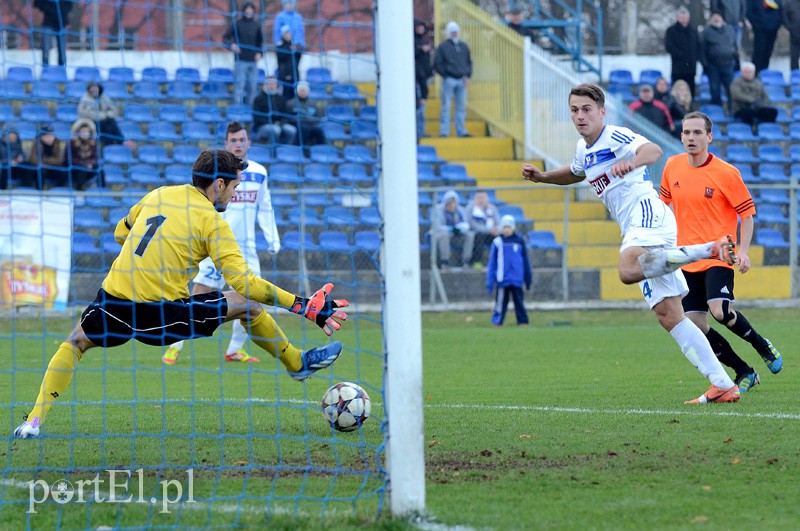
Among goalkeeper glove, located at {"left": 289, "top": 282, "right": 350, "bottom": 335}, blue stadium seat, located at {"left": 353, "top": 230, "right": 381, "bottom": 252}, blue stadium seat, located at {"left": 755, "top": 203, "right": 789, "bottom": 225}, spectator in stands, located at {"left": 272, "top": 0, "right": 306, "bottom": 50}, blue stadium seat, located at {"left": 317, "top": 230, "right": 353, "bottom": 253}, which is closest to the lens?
goalkeeper glove, located at {"left": 289, "top": 282, "right": 350, "bottom": 335}

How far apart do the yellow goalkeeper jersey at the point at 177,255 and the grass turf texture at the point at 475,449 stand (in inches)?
18.9

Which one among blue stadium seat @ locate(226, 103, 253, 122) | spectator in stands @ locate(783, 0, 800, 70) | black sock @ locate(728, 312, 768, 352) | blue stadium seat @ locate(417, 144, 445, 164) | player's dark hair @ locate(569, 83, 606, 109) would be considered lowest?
black sock @ locate(728, 312, 768, 352)

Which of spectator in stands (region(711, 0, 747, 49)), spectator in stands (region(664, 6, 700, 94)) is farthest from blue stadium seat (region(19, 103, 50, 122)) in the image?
Result: spectator in stands (region(711, 0, 747, 49))

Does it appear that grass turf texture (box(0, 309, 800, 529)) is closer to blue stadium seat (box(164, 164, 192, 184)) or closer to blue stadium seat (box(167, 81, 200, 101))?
blue stadium seat (box(167, 81, 200, 101))

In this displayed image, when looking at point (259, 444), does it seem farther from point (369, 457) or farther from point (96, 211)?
point (96, 211)

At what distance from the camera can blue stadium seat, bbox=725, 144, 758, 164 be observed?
2281cm

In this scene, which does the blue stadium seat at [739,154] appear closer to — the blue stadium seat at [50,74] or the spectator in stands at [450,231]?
the spectator in stands at [450,231]

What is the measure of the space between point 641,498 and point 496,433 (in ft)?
6.27

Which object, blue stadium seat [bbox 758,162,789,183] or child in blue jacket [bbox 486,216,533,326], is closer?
child in blue jacket [bbox 486,216,533,326]

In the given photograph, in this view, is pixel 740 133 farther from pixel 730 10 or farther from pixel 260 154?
pixel 260 154

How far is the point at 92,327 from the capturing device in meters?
6.67

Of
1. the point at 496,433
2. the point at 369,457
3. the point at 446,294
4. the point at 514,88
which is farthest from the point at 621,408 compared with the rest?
the point at 514,88

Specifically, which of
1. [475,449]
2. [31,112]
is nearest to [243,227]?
[475,449]

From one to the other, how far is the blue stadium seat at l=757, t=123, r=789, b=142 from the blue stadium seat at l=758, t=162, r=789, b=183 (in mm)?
945
